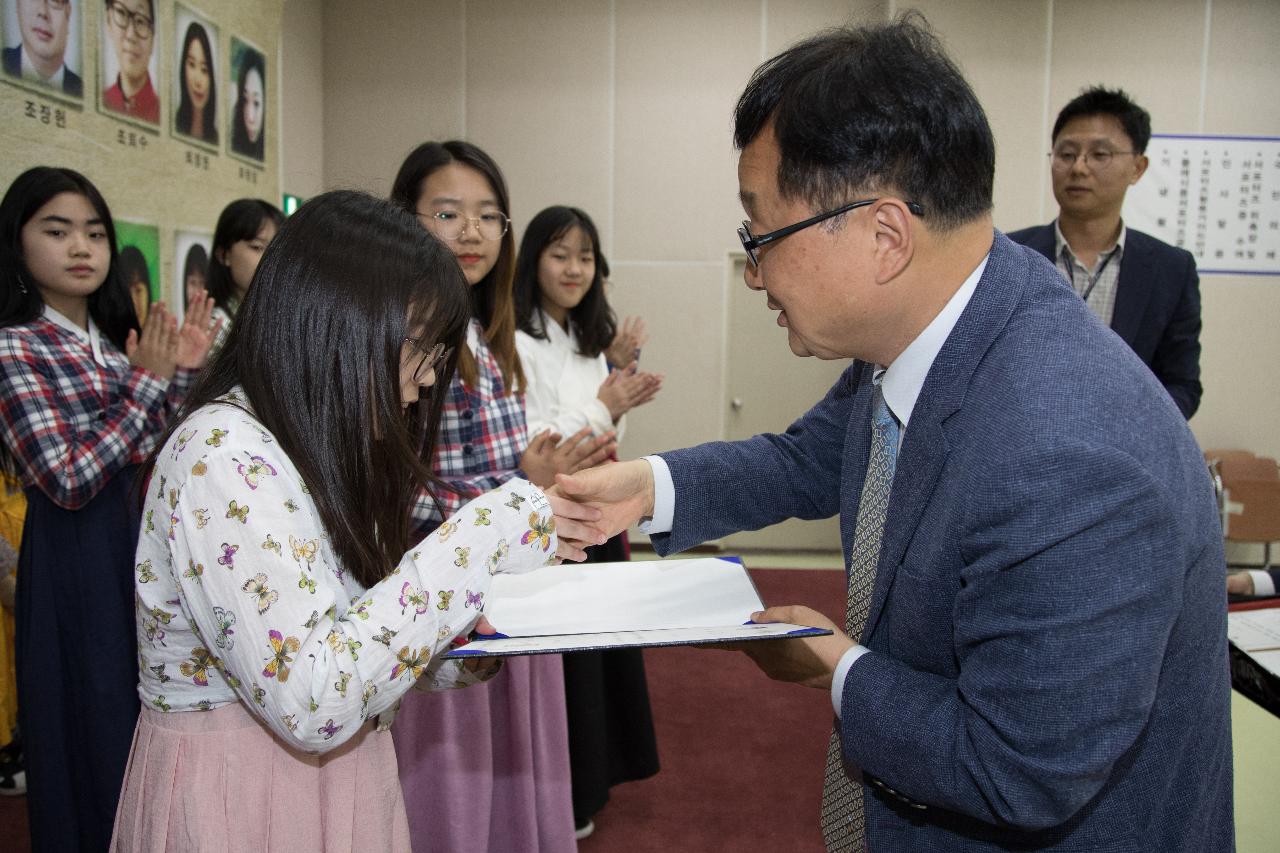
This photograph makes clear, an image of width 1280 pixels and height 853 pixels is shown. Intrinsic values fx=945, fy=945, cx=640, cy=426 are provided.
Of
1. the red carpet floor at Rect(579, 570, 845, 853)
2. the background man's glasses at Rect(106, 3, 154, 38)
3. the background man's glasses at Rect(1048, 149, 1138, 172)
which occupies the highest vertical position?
the background man's glasses at Rect(106, 3, 154, 38)

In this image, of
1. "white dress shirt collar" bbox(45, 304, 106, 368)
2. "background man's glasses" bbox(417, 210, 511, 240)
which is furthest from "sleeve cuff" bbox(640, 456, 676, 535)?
"white dress shirt collar" bbox(45, 304, 106, 368)

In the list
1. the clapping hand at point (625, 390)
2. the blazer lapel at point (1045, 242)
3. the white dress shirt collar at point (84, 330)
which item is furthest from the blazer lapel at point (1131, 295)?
the white dress shirt collar at point (84, 330)

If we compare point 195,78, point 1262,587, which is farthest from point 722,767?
point 195,78

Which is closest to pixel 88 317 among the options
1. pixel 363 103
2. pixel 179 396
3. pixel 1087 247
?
pixel 179 396

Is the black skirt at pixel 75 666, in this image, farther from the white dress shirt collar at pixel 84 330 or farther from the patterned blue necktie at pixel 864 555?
the patterned blue necktie at pixel 864 555

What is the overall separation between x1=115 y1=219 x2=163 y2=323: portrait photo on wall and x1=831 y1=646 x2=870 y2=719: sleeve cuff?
114 inches

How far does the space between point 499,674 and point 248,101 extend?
322cm

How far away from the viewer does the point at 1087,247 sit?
2873 mm

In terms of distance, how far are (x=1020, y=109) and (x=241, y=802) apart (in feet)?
17.3

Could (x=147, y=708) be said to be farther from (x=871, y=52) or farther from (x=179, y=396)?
(x=179, y=396)

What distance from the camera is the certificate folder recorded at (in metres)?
1.03

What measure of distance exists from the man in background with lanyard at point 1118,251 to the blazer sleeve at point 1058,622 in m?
2.11

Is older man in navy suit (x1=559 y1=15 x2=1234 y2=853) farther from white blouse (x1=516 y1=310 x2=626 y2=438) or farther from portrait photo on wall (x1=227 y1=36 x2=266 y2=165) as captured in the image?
portrait photo on wall (x1=227 y1=36 x2=266 y2=165)

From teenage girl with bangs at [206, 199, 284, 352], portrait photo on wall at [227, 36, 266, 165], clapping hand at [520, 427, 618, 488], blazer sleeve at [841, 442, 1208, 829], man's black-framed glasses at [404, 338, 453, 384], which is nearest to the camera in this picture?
blazer sleeve at [841, 442, 1208, 829]
